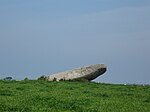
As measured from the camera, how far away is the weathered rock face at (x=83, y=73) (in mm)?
42562

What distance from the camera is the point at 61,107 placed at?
1855 cm

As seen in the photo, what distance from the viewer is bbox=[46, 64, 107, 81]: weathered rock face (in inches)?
1676

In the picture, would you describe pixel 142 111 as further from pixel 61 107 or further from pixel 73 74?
pixel 73 74

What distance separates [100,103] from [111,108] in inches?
69.0

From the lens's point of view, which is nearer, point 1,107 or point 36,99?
point 1,107

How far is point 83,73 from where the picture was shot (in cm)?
4334

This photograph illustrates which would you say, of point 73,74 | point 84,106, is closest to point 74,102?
point 84,106

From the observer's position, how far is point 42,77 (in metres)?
43.8

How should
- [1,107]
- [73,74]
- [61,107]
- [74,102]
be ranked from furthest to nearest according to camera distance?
[73,74] < [74,102] < [61,107] < [1,107]

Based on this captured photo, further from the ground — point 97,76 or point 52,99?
point 97,76

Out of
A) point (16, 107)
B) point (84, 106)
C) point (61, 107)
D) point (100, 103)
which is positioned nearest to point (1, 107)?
point (16, 107)

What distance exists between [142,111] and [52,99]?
472 centimetres

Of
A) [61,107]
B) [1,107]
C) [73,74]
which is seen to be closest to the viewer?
[1,107]

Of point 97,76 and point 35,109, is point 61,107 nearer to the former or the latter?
point 35,109
